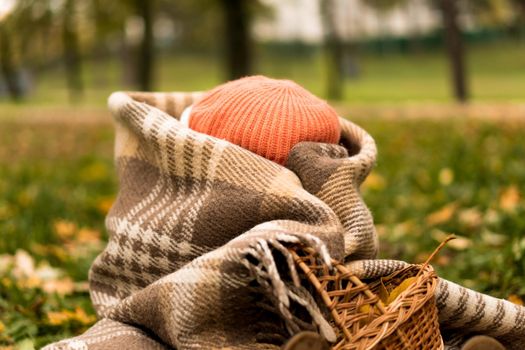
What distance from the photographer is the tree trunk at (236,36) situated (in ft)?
46.8

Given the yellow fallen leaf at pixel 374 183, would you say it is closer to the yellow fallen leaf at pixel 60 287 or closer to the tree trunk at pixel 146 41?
the yellow fallen leaf at pixel 60 287

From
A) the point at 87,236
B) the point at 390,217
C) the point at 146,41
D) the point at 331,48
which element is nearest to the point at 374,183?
the point at 390,217

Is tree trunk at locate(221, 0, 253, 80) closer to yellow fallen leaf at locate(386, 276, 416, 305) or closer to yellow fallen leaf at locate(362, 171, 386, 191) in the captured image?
yellow fallen leaf at locate(362, 171, 386, 191)

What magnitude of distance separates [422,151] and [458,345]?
4233 millimetres

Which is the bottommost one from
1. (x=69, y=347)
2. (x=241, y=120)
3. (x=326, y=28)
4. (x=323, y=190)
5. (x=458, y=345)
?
(x=326, y=28)

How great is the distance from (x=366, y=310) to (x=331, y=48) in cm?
2366

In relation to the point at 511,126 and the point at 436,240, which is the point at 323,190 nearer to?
the point at 436,240

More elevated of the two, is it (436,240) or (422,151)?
(436,240)

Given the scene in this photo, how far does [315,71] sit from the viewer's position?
4628 cm

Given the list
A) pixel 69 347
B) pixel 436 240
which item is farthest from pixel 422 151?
pixel 69 347

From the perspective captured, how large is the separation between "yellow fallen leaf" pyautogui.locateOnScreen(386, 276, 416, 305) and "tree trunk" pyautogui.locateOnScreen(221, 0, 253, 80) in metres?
12.4

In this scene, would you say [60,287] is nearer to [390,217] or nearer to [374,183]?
[390,217]

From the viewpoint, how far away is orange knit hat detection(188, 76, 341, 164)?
212 centimetres

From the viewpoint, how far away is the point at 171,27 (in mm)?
56438
